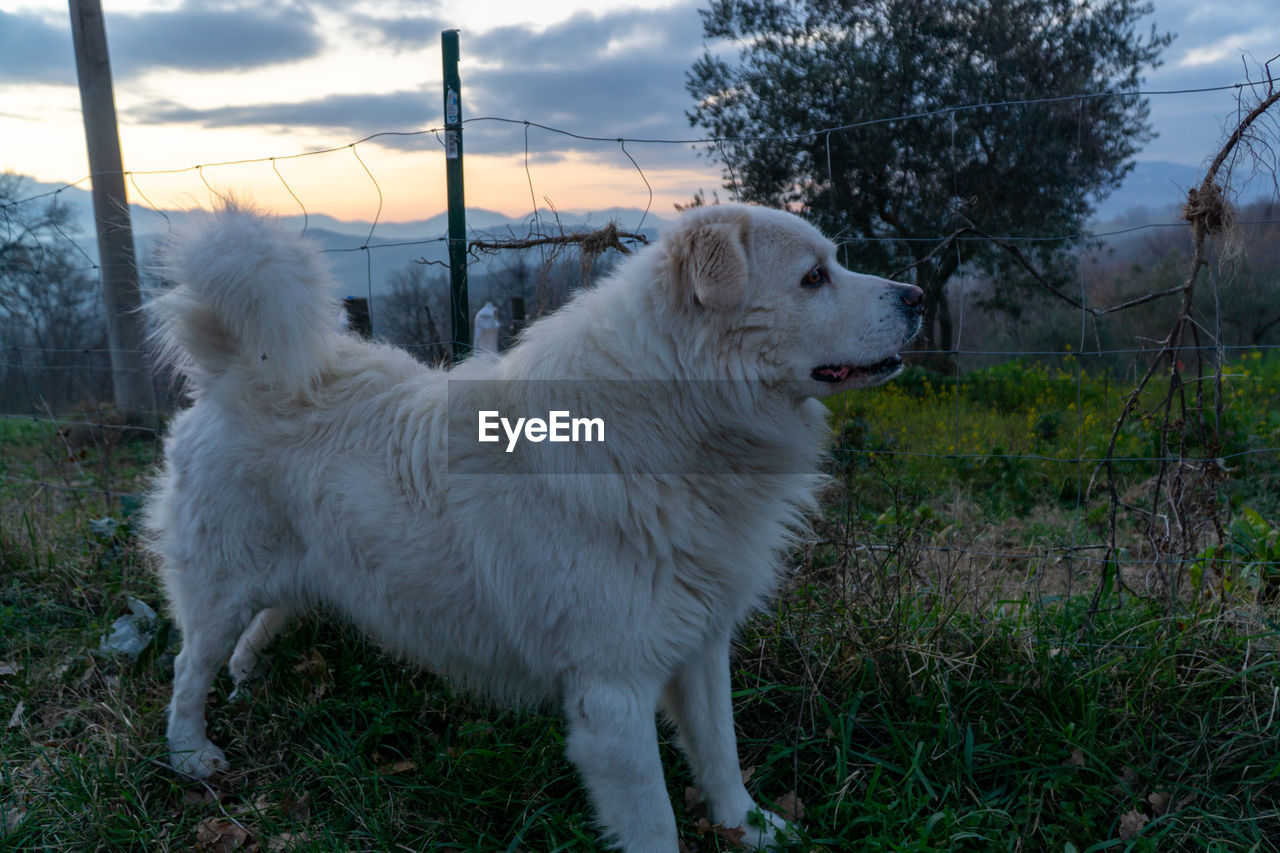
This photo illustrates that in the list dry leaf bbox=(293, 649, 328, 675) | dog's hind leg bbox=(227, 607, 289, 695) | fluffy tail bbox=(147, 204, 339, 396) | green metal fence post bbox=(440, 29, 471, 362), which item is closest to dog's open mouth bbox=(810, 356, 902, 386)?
fluffy tail bbox=(147, 204, 339, 396)

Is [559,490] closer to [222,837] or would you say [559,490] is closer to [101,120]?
[222,837]

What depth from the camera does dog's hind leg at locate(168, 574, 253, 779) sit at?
2.96 m

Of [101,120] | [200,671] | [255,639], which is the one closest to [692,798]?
[200,671]

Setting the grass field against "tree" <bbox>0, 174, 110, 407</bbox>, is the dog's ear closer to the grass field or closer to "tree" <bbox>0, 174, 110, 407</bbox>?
the grass field

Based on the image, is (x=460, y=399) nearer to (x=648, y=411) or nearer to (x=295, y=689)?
(x=648, y=411)

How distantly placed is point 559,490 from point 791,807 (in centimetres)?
134

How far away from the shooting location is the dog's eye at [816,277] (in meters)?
2.41

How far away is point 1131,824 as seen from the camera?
243 centimetres

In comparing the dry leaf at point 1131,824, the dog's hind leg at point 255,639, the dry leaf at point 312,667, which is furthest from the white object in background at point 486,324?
the dry leaf at point 1131,824

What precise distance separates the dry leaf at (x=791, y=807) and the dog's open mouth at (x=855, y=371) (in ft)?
4.52

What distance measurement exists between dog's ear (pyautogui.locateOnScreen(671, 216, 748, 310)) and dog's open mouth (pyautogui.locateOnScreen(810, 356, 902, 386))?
1.11 ft

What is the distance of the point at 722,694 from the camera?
2.65 meters

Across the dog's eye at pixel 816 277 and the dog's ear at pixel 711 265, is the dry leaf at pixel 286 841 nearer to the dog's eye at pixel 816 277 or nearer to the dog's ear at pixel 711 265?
the dog's ear at pixel 711 265

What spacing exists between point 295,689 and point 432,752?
0.65 m
